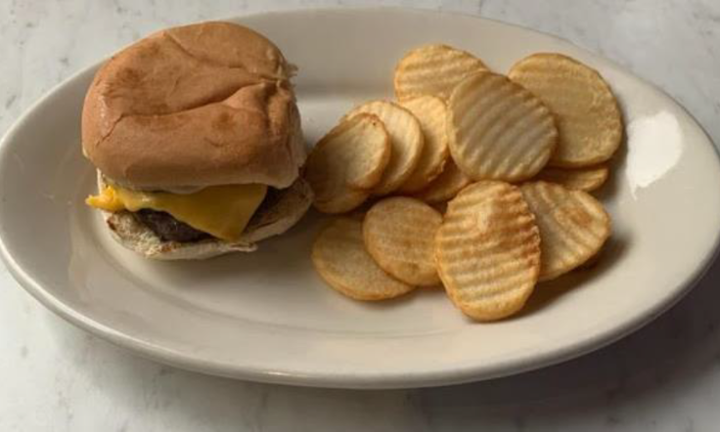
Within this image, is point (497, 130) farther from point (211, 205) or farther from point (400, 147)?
point (211, 205)

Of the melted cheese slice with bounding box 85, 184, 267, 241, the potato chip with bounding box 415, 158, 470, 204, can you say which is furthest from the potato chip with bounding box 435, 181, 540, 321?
the melted cheese slice with bounding box 85, 184, 267, 241

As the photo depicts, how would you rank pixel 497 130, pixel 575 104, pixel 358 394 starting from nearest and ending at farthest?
1. pixel 358 394
2. pixel 497 130
3. pixel 575 104

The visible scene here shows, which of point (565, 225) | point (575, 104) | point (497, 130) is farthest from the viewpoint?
point (575, 104)

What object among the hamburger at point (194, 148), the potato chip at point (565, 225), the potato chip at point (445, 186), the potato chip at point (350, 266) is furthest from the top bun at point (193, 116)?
the potato chip at point (565, 225)

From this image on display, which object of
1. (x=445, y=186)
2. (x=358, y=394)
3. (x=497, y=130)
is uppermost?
(x=497, y=130)

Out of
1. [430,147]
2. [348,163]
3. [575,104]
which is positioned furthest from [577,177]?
[348,163]

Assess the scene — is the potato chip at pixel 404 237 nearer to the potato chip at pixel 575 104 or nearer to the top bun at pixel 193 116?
the top bun at pixel 193 116
